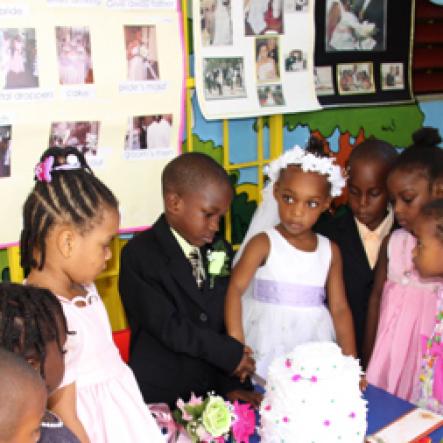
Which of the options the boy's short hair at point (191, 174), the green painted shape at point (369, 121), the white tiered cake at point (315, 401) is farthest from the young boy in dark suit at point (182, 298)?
the green painted shape at point (369, 121)

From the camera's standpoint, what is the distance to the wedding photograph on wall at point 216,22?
291 cm

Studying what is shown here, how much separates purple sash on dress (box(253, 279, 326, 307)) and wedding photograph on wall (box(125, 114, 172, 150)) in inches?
34.5

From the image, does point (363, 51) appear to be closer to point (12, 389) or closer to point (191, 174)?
point (191, 174)

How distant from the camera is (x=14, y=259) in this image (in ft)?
8.08

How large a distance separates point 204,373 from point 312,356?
2.34 feet

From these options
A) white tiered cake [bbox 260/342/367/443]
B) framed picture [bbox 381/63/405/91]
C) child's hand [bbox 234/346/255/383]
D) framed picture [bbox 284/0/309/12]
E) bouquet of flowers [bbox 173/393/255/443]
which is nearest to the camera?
white tiered cake [bbox 260/342/367/443]

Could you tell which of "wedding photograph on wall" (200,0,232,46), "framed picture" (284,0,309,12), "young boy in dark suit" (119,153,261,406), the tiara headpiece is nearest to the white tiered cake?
"young boy in dark suit" (119,153,261,406)

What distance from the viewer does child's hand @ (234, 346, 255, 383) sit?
193cm

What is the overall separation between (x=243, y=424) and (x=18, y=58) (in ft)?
5.27

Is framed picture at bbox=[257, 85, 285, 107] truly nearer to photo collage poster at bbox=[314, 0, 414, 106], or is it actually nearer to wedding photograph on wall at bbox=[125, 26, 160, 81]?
photo collage poster at bbox=[314, 0, 414, 106]

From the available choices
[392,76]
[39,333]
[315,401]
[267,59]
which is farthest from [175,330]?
[392,76]

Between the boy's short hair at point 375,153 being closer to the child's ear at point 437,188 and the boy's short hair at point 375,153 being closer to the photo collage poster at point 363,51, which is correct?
the child's ear at point 437,188

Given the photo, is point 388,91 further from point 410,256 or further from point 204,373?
point 204,373

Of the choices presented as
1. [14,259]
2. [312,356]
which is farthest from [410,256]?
[14,259]
